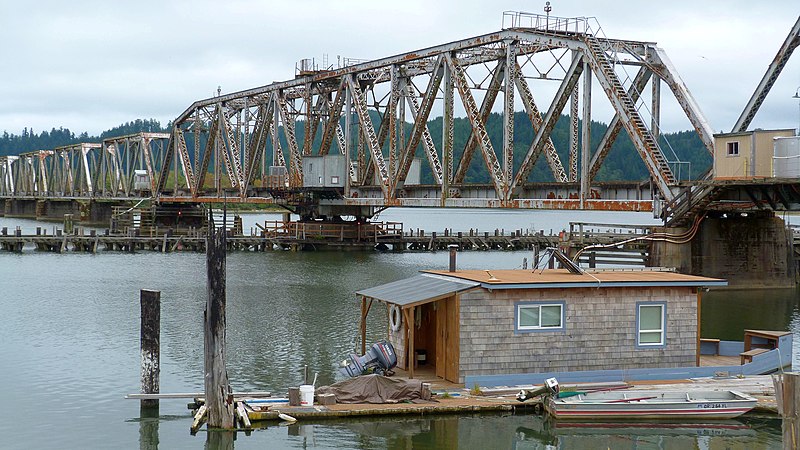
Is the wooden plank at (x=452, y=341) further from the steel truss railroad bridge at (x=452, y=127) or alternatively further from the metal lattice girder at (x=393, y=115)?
the metal lattice girder at (x=393, y=115)

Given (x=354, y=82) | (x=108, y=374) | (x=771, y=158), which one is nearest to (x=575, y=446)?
(x=108, y=374)

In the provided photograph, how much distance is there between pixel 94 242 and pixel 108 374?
175 feet

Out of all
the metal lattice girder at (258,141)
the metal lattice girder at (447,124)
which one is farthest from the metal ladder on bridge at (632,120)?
the metal lattice girder at (258,141)

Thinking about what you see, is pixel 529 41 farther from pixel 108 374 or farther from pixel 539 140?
pixel 108 374

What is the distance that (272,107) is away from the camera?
88.6m

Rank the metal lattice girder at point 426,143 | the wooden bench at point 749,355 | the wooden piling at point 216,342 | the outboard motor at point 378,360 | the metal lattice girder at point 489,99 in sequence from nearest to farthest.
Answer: the wooden piling at point 216,342 → the outboard motor at point 378,360 → the wooden bench at point 749,355 → the metal lattice girder at point 489,99 → the metal lattice girder at point 426,143

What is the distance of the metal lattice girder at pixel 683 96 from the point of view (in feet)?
161

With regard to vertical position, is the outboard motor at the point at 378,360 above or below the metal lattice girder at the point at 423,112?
below

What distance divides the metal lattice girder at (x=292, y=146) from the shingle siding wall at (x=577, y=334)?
198 ft

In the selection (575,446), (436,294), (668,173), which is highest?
(668,173)

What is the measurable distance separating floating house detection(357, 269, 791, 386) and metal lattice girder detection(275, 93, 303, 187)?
5874 centimetres

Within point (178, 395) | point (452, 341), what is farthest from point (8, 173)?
point (452, 341)

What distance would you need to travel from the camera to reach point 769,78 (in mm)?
48812

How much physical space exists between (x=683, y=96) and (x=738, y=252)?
8.62 metres
